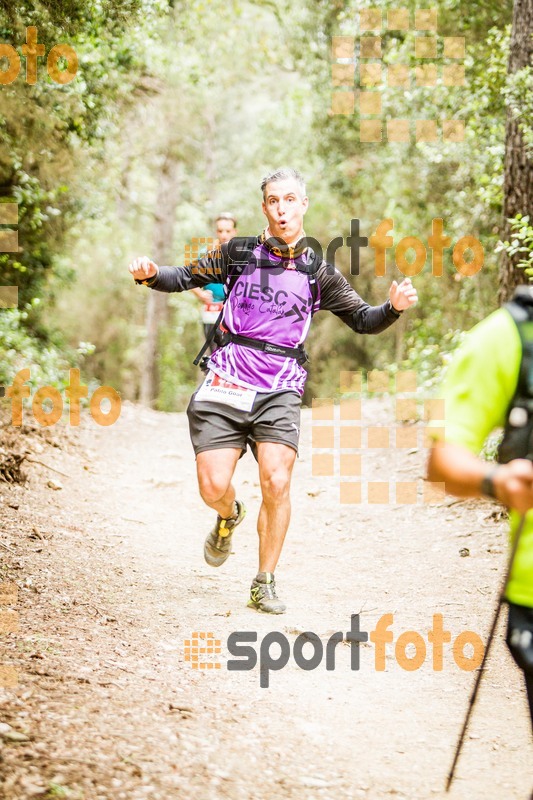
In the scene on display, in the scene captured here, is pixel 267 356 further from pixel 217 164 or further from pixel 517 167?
pixel 217 164

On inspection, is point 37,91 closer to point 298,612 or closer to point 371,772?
point 298,612

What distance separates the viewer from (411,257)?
18203 mm

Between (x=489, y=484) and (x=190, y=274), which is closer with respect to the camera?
(x=489, y=484)

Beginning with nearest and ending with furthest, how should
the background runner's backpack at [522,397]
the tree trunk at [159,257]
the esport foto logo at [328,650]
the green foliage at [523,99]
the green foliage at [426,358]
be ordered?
1. the background runner's backpack at [522,397]
2. the esport foto logo at [328,650]
3. the green foliage at [523,99]
4. the green foliage at [426,358]
5. the tree trunk at [159,257]

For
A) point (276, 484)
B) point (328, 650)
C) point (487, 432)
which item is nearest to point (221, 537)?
point (276, 484)

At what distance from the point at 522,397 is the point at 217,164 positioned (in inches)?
1255

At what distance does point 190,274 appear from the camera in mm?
5379

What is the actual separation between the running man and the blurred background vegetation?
2.55 meters

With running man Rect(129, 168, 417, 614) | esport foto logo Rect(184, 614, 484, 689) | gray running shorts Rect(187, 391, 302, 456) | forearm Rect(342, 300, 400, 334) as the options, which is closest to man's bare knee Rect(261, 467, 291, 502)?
running man Rect(129, 168, 417, 614)

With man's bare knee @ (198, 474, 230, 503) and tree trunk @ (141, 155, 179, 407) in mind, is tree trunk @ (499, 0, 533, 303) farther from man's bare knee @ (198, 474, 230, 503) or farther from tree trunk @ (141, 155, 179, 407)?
tree trunk @ (141, 155, 179, 407)

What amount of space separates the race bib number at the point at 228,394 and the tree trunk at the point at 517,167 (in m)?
4.12

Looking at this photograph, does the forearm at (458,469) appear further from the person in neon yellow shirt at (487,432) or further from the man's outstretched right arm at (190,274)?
the man's outstretched right arm at (190,274)

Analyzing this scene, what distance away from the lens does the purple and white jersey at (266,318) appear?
521 cm

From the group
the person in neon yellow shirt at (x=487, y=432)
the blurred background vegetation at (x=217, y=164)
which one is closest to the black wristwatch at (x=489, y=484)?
the person in neon yellow shirt at (x=487, y=432)
